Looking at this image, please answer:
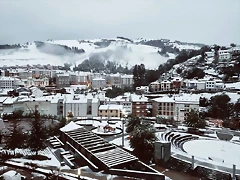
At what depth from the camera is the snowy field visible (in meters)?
8.45

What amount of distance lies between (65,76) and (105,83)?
6096 millimetres

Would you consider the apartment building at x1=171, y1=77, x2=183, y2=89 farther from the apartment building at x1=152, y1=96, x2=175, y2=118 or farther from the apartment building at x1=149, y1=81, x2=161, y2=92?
the apartment building at x1=152, y1=96, x2=175, y2=118

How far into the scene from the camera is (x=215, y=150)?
9.43 meters

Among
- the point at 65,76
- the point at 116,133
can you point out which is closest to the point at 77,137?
the point at 116,133

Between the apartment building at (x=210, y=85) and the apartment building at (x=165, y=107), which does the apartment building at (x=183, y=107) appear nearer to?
the apartment building at (x=165, y=107)

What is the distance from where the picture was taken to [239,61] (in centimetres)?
3044

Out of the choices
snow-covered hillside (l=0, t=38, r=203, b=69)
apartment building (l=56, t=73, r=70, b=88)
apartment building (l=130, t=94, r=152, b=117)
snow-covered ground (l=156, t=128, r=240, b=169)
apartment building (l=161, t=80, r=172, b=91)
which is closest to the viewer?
snow-covered ground (l=156, t=128, r=240, b=169)

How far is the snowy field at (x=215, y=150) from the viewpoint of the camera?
8.45m

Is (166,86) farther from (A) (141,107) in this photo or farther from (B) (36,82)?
(B) (36,82)

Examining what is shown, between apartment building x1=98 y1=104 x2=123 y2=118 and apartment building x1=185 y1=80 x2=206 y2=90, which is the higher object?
apartment building x1=185 y1=80 x2=206 y2=90

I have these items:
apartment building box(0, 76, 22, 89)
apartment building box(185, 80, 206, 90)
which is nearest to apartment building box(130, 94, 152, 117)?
apartment building box(185, 80, 206, 90)

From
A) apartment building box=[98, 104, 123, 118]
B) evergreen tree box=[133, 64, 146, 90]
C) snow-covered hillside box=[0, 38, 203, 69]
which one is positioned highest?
snow-covered hillside box=[0, 38, 203, 69]

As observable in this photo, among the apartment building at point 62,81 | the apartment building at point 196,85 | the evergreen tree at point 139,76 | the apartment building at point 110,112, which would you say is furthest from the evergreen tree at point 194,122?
the apartment building at point 62,81

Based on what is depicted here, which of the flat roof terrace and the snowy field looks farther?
the snowy field
